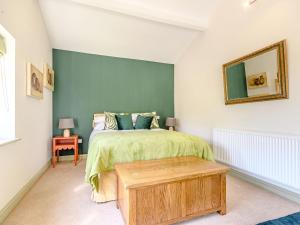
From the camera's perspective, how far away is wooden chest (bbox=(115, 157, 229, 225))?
1445 millimetres

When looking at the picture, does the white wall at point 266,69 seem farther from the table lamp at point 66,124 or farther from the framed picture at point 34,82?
the table lamp at point 66,124

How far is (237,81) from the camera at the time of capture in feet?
9.37

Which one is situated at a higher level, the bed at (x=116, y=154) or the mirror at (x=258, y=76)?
the mirror at (x=258, y=76)

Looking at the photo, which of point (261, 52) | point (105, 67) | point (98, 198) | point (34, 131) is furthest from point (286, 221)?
point (105, 67)

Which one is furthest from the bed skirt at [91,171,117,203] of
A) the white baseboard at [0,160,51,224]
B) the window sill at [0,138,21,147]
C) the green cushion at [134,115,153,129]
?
the green cushion at [134,115,153,129]

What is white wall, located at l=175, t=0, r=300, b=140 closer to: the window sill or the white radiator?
the white radiator

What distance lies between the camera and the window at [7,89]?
1946mm

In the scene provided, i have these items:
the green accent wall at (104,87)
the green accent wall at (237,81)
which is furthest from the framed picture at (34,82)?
the green accent wall at (237,81)

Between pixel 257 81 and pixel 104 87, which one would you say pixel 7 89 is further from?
pixel 257 81

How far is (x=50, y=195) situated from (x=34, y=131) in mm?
994

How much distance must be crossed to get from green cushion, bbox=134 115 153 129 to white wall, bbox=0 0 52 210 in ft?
5.67

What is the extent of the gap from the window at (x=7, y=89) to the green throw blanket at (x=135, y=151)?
3.08ft

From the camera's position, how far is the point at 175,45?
4.08 m

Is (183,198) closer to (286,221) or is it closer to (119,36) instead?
(286,221)
